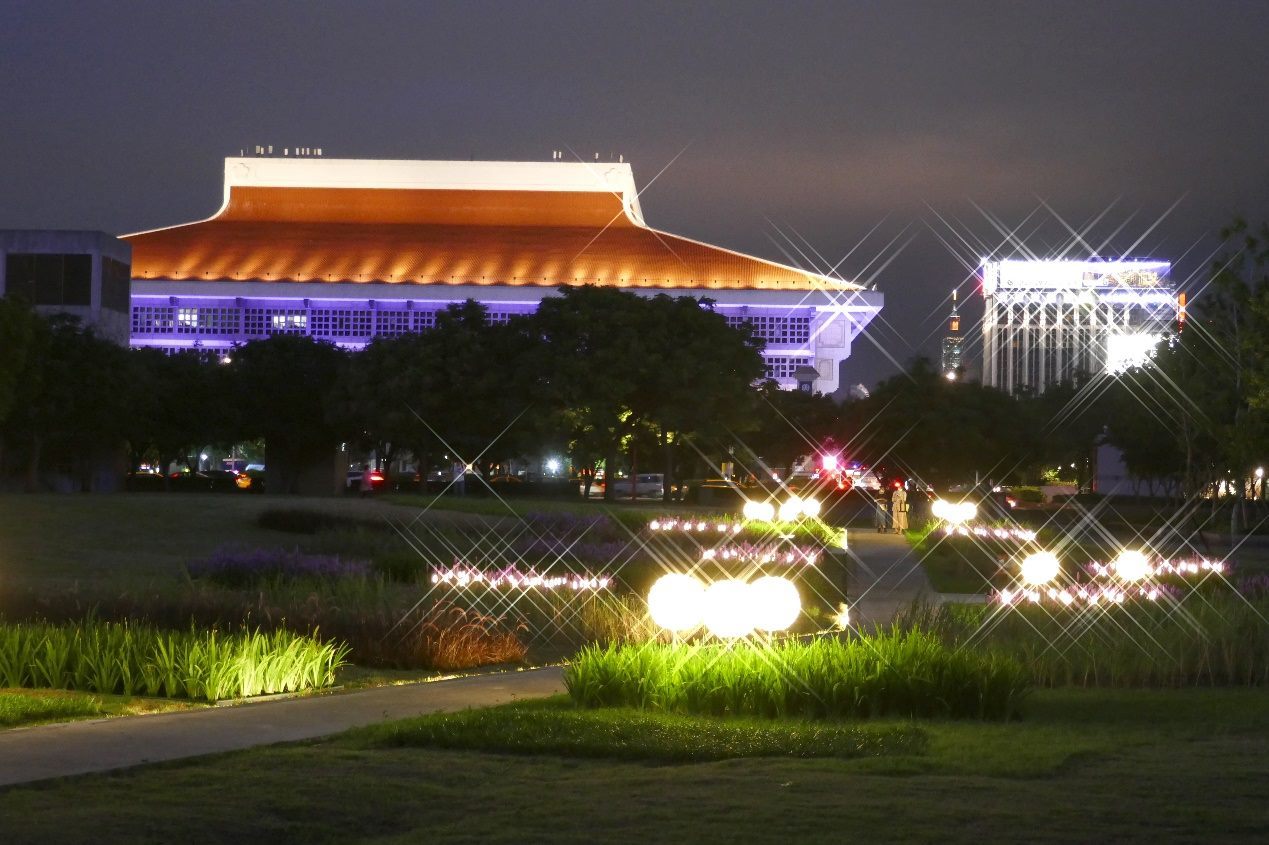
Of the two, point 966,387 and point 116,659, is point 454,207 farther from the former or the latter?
point 116,659

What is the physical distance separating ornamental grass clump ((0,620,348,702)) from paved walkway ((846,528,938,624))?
6.36 meters

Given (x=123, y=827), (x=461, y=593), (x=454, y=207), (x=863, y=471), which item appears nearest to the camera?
(x=123, y=827)

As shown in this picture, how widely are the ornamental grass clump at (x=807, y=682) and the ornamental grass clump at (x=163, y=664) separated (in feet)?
8.61

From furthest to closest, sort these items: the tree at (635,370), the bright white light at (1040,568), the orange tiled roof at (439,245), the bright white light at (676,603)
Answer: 1. the orange tiled roof at (439,245)
2. the tree at (635,370)
3. the bright white light at (1040,568)
4. the bright white light at (676,603)

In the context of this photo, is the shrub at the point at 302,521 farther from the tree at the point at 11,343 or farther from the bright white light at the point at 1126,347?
the bright white light at the point at 1126,347

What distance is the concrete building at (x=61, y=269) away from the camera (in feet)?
214

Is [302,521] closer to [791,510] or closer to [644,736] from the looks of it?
[791,510]

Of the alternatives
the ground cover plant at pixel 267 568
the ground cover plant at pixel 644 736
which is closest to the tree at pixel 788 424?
the ground cover plant at pixel 267 568

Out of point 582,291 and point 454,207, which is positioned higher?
point 454,207

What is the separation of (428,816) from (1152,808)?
348 cm

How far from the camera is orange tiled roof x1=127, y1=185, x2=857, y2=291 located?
382ft

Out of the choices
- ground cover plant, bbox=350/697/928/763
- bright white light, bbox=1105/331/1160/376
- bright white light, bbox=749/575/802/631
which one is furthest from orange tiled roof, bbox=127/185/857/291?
ground cover plant, bbox=350/697/928/763

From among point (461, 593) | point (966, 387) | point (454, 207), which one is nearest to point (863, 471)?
point (966, 387)

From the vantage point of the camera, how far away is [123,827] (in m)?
7.31
